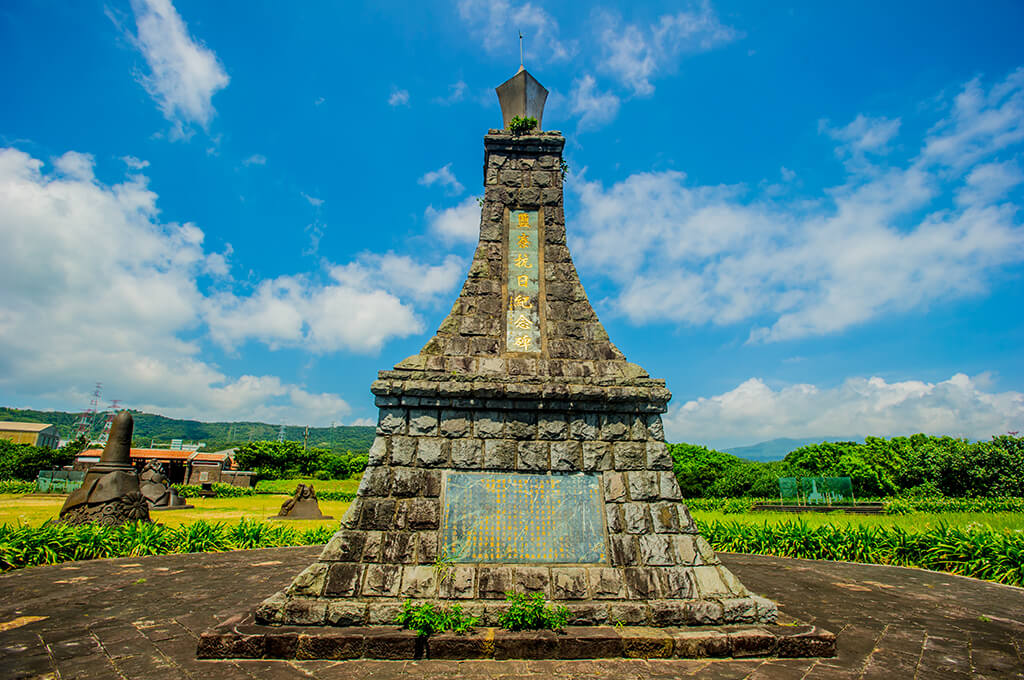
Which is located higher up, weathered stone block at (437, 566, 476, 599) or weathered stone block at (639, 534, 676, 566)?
weathered stone block at (639, 534, 676, 566)

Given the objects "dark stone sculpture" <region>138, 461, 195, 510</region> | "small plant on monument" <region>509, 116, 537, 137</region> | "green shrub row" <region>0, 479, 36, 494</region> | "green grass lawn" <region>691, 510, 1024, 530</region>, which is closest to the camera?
"small plant on monument" <region>509, 116, 537, 137</region>

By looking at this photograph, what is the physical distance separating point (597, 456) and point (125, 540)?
29.6 feet

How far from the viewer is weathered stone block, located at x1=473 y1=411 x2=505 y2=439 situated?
515 cm

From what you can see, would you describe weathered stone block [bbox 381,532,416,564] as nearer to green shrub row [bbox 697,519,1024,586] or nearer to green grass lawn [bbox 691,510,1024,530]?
green shrub row [bbox 697,519,1024,586]

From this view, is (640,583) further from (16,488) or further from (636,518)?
(16,488)

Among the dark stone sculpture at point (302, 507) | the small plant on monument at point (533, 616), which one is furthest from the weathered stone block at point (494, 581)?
the dark stone sculpture at point (302, 507)

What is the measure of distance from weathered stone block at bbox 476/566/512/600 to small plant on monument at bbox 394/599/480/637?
0.26 metres

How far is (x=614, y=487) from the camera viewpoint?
5.09m

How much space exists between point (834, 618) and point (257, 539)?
991 cm

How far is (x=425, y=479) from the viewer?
4.97 metres

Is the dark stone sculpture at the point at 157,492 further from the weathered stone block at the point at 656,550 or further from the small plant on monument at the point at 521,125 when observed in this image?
the weathered stone block at the point at 656,550

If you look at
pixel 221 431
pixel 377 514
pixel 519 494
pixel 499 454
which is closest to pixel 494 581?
pixel 519 494

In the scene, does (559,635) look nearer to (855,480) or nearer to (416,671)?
(416,671)

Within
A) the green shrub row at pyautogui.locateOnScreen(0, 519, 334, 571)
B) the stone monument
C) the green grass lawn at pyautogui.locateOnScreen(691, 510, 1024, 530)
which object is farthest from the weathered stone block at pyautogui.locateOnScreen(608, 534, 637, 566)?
the green shrub row at pyautogui.locateOnScreen(0, 519, 334, 571)
